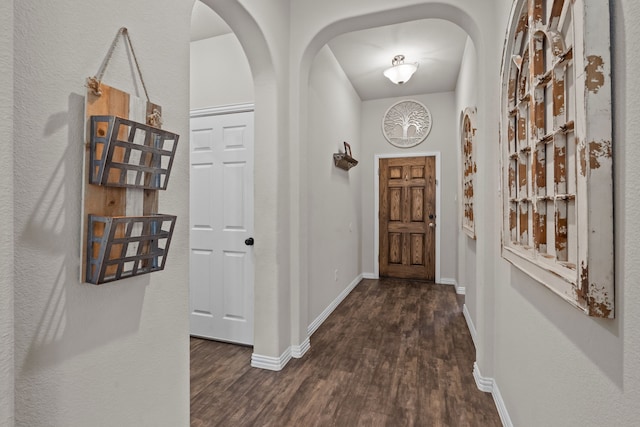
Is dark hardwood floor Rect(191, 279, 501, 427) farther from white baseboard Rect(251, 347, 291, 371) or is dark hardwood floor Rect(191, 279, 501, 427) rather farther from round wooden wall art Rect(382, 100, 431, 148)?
round wooden wall art Rect(382, 100, 431, 148)

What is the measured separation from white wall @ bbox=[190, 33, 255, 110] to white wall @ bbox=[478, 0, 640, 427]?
2434 mm

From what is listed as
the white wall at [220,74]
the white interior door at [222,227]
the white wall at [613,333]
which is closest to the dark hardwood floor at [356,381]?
the white interior door at [222,227]

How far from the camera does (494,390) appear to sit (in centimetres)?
204

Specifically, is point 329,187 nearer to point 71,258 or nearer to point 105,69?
point 105,69

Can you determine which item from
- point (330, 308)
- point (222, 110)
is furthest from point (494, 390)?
point (222, 110)

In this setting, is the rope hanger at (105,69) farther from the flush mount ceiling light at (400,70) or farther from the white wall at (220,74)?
the flush mount ceiling light at (400,70)

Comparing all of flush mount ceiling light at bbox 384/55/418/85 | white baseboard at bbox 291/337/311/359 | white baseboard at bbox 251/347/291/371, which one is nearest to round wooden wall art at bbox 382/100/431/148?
flush mount ceiling light at bbox 384/55/418/85

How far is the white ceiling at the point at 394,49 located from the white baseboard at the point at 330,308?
2731 millimetres

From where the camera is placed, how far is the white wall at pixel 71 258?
0.90 meters

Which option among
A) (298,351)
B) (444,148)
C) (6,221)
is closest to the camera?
(6,221)

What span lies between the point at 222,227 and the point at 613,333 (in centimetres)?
256

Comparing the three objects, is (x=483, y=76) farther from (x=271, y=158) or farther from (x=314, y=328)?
(x=314, y=328)

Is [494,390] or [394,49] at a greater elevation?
[394,49]

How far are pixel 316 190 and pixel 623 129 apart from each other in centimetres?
257
